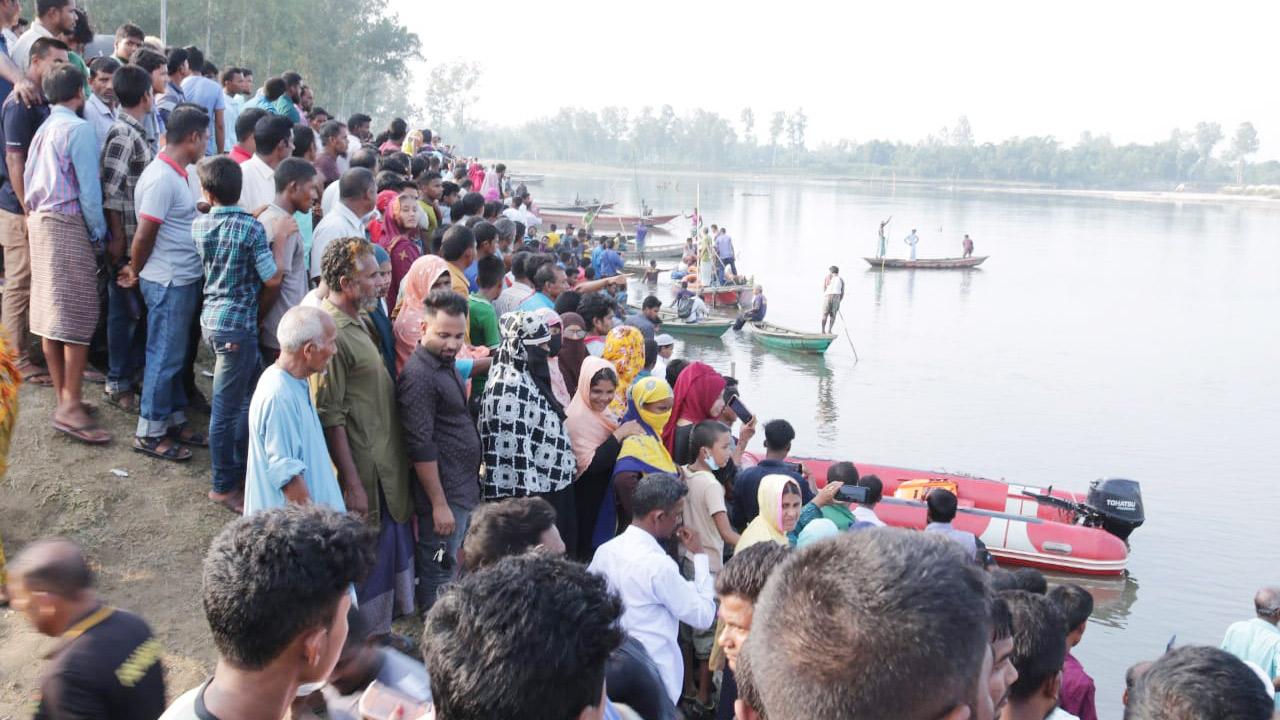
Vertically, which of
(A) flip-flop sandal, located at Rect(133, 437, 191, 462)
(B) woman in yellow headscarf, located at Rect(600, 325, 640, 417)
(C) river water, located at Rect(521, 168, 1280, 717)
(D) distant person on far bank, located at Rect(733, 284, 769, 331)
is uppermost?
(B) woman in yellow headscarf, located at Rect(600, 325, 640, 417)

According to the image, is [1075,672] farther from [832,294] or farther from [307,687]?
[832,294]

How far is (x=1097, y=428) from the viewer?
2030cm

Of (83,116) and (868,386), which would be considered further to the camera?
(868,386)

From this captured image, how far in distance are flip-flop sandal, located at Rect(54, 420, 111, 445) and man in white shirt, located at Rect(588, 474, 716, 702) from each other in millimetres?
3172

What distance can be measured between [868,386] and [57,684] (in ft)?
69.2

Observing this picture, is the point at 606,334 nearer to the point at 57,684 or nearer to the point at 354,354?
the point at 354,354

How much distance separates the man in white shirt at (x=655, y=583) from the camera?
4.16 meters

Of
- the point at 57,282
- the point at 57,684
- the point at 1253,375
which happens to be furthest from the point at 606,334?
the point at 1253,375

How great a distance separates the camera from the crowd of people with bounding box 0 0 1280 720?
1824mm

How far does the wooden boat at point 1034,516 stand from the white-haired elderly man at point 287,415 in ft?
26.5

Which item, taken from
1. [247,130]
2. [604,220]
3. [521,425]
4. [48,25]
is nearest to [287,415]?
[521,425]

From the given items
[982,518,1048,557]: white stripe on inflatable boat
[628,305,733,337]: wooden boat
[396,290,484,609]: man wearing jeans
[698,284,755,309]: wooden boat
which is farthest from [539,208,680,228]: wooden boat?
[396,290,484,609]: man wearing jeans

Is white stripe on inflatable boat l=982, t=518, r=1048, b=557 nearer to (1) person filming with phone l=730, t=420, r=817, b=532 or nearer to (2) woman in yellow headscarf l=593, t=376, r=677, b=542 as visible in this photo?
(1) person filming with phone l=730, t=420, r=817, b=532

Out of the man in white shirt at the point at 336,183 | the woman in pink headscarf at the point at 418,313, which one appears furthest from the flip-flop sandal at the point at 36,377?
the woman in pink headscarf at the point at 418,313
